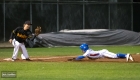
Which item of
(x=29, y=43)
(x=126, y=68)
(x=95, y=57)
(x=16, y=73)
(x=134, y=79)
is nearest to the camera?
(x=134, y=79)

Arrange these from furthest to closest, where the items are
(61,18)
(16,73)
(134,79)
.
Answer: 1. (61,18)
2. (16,73)
3. (134,79)

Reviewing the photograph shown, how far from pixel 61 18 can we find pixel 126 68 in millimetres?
23387

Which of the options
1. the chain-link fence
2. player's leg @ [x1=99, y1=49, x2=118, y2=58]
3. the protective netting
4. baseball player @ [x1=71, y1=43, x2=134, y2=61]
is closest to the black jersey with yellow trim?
baseball player @ [x1=71, y1=43, x2=134, y2=61]

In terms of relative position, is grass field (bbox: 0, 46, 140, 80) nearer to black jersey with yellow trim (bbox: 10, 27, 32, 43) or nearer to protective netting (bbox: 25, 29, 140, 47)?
black jersey with yellow trim (bbox: 10, 27, 32, 43)

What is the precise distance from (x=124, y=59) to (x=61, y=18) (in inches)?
793

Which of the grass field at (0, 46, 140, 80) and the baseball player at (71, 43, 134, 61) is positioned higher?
the baseball player at (71, 43, 134, 61)

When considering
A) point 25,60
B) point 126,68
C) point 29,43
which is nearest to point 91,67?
point 126,68

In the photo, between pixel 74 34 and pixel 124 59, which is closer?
pixel 124 59

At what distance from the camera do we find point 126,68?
15.2 metres

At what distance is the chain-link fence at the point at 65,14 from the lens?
3731 centimetres

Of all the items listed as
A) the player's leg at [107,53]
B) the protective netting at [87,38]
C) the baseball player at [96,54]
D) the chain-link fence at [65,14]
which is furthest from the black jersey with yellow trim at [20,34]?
the chain-link fence at [65,14]

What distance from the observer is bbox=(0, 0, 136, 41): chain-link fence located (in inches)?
1469

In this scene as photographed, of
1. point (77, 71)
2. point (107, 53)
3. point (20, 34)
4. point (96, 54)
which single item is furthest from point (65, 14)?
point (77, 71)

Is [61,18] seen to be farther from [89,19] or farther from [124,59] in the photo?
[124,59]
